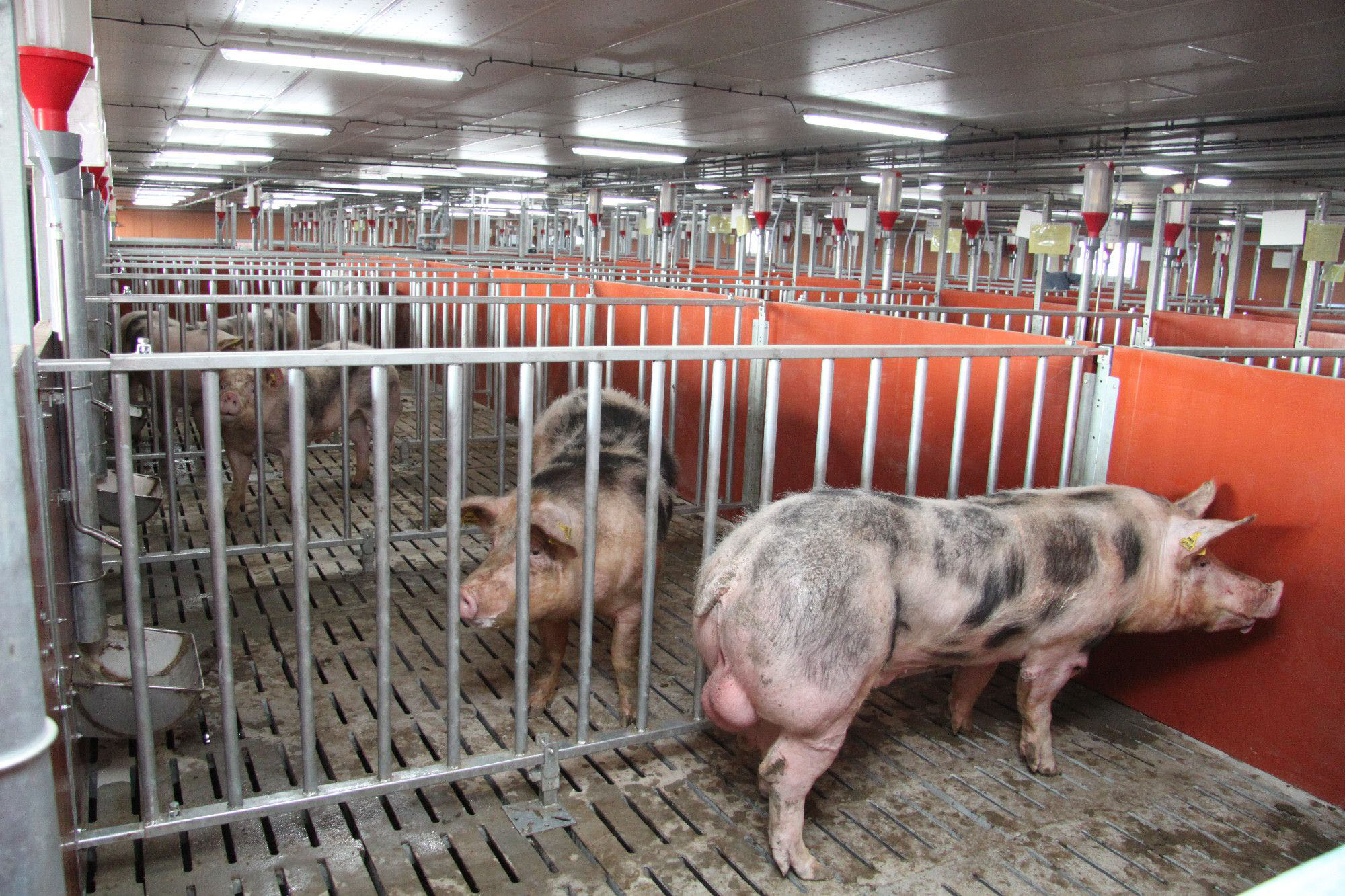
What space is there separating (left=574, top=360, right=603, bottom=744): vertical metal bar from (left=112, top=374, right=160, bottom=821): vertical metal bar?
126 centimetres

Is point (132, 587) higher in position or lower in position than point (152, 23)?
lower

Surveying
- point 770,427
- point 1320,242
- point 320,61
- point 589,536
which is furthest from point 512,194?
point 589,536

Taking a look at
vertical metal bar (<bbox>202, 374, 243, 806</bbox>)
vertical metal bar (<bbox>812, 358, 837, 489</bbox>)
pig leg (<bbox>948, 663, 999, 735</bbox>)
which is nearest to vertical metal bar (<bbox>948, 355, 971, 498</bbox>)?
vertical metal bar (<bbox>812, 358, 837, 489</bbox>)

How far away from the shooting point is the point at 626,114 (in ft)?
42.2

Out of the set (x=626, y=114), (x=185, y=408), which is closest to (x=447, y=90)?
(x=626, y=114)

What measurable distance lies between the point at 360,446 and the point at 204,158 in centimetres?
1618

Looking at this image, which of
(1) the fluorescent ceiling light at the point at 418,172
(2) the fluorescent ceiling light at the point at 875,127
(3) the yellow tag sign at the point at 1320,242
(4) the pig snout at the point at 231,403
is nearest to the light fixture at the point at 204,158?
(1) the fluorescent ceiling light at the point at 418,172

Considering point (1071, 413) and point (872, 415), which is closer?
point (872, 415)

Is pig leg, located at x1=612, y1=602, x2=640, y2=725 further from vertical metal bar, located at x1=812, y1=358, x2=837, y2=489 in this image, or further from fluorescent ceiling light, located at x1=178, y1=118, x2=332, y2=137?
fluorescent ceiling light, located at x1=178, y1=118, x2=332, y2=137

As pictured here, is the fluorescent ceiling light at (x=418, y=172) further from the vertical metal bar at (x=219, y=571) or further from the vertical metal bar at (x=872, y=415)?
the vertical metal bar at (x=219, y=571)

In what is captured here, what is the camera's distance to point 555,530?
127 inches

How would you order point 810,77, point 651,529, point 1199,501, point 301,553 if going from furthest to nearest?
point 810,77
point 1199,501
point 651,529
point 301,553

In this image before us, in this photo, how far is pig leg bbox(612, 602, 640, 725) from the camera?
3.83 m

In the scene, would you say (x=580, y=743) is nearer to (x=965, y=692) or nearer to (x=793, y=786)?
(x=793, y=786)
